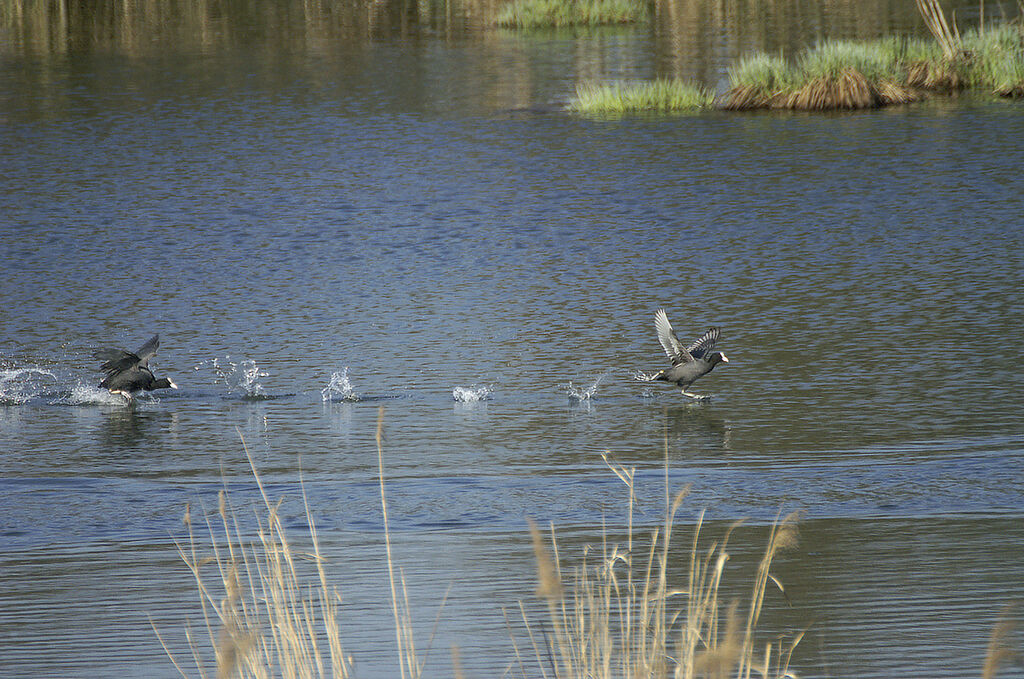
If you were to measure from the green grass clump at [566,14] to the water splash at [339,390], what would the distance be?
33538 mm

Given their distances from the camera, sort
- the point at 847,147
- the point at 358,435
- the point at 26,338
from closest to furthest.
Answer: the point at 358,435 < the point at 26,338 < the point at 847,147

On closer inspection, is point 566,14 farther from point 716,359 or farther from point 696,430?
point 696,430

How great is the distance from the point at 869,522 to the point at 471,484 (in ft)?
8.07

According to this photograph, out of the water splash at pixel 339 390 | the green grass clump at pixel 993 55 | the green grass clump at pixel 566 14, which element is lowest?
the water splash at pixel 339 390

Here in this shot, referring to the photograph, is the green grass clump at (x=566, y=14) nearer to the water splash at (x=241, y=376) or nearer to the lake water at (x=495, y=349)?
the lake water at (x=495, y=349)

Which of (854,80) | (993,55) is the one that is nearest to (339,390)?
(854,80)

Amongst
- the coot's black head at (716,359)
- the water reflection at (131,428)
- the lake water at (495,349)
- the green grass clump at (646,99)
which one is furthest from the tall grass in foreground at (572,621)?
the green grass clump at (646,99)

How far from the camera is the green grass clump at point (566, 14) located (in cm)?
4428

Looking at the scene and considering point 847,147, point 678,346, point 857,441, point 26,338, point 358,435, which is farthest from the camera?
point 847,147

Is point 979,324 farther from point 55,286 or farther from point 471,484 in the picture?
point 55,286

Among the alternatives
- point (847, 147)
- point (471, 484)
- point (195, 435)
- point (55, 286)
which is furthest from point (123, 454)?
point (847, 147)

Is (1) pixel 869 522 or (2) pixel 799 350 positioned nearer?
(1) pixel 869 522

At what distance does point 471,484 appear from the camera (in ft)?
29.4

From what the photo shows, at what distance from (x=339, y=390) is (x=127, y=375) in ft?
5.70
